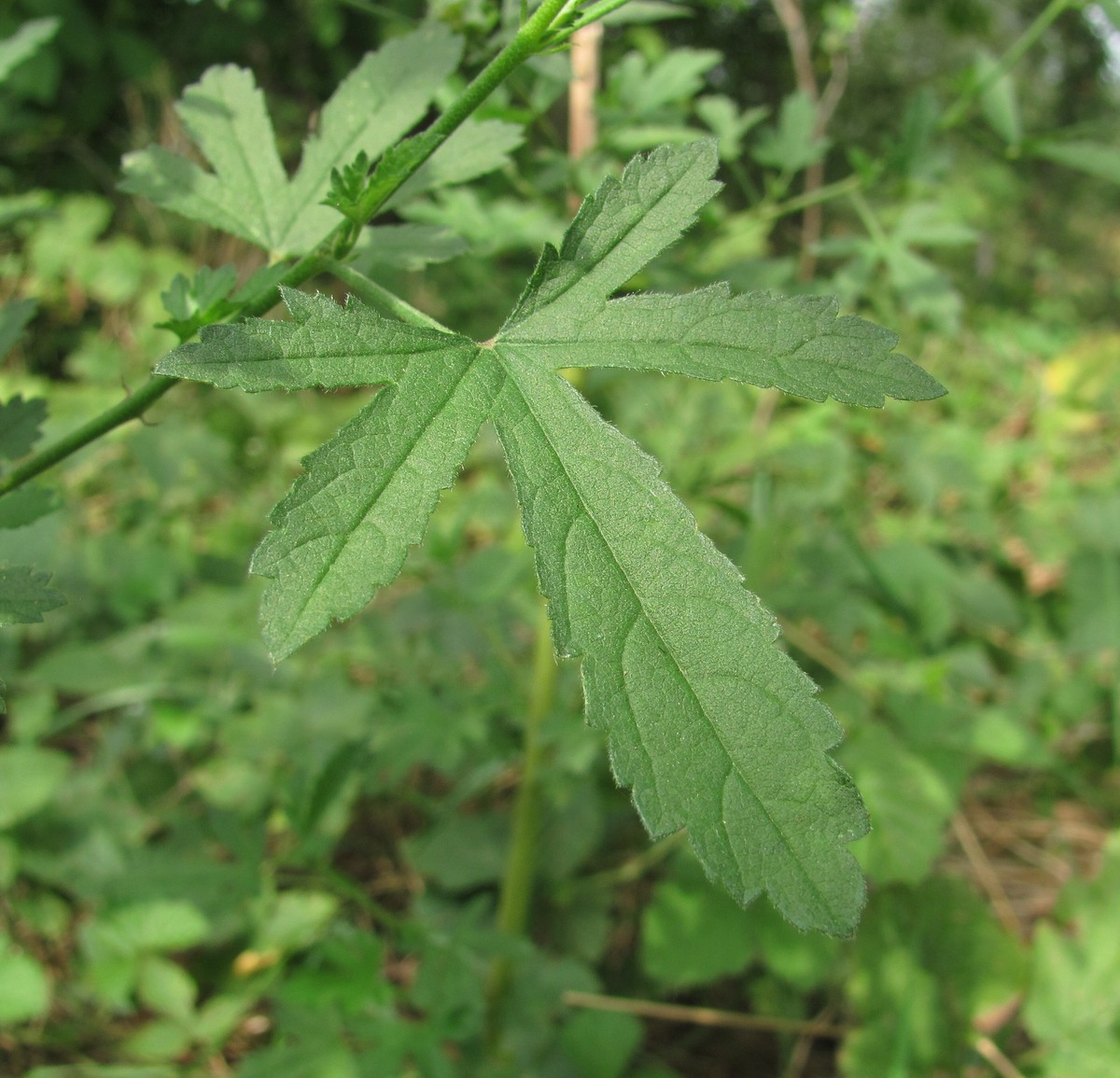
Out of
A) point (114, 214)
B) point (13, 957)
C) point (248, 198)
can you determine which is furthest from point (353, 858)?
point (114, 214)

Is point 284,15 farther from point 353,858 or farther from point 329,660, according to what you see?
point 353,858

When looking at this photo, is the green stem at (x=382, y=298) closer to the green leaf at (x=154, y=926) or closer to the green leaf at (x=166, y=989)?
the green leaf at (x=154, y=926)

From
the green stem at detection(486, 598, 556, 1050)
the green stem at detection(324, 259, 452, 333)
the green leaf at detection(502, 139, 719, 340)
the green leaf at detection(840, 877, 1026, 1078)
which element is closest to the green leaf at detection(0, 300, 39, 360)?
the green stem at detection(324, 259, 452, 333)

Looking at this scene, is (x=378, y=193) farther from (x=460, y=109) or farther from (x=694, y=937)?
(x=694, y=937)

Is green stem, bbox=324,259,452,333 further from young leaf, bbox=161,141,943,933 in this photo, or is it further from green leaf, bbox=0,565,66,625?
green leaf, bbox=0,565,66,625

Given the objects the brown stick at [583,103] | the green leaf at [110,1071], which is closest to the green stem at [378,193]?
the brown stick at [583,103]
